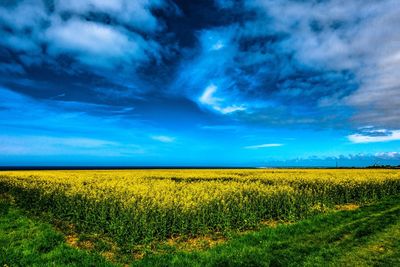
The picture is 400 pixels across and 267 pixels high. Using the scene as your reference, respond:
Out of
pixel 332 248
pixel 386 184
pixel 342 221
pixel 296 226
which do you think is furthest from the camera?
pixel 386 184

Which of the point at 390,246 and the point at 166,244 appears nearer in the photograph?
the point at 390,246

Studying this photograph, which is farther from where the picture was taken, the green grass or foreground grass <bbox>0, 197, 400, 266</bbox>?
the green grass

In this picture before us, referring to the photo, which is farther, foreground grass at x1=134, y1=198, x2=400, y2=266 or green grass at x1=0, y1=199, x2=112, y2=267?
green grass at x1=0, y1=199, x2=112, y2=267

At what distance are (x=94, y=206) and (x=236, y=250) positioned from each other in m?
7.06

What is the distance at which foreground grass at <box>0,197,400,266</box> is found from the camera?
9.03 meters

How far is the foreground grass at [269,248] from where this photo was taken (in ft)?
29.6

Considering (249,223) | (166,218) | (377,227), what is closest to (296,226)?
(249,223)

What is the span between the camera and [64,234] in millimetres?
12500

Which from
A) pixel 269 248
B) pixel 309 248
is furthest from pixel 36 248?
pixel 309 248

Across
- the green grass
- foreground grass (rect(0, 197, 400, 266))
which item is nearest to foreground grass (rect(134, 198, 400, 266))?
foreground grass (rect(0, 197, 400, 266))

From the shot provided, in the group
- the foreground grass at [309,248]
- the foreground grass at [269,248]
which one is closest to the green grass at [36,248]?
the foreground grass at [269,248]

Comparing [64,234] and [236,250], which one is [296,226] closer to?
[236,250]

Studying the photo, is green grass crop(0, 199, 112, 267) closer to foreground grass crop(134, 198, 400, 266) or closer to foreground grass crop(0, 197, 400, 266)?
foreground grass crop(0, 197, 400, 266)

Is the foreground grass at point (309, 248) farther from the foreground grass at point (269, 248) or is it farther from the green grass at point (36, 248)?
the green grass at point (36, 248)
